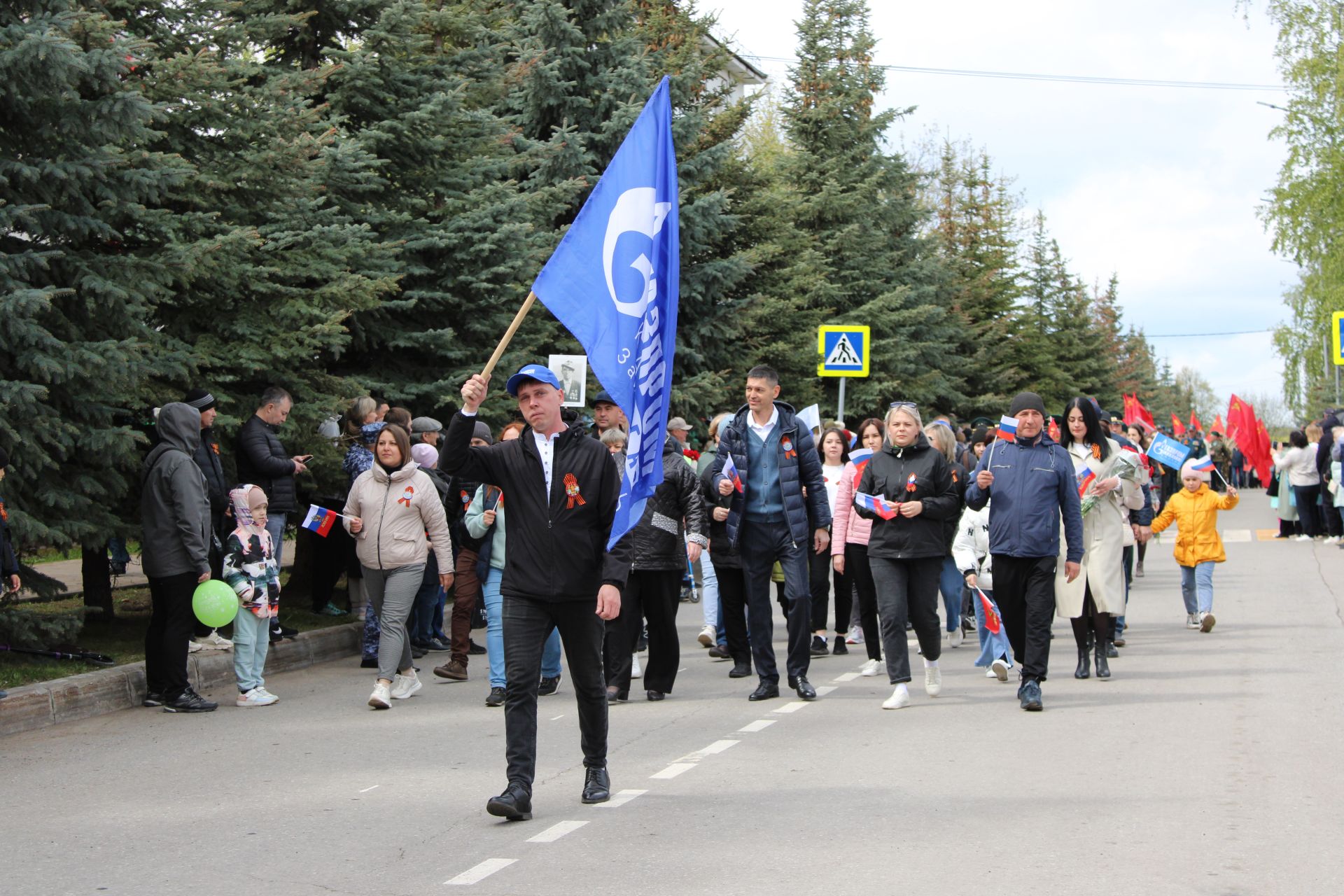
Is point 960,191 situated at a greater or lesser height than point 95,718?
greater

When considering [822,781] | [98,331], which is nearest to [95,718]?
[98,331]

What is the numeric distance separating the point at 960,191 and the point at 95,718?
42.9m

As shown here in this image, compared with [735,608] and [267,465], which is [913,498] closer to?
[735,608]

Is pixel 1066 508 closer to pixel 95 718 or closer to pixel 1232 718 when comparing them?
pixel 1232 718

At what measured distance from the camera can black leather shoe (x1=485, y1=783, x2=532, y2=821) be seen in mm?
6648

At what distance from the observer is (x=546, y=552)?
6.89m

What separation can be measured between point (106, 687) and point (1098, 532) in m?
7.24

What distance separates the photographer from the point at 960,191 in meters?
49.3

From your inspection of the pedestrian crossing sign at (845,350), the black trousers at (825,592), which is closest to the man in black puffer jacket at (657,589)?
the black trousers at (825,592)

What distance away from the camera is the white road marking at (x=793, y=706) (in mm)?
10008

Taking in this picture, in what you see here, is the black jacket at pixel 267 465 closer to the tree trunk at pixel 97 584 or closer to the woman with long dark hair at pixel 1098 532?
the tree trunk at pixel 97 584

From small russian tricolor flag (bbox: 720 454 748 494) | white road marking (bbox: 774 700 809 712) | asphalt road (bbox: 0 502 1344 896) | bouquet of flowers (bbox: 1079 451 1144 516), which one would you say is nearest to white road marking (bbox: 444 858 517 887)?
asphalt road (bbox: 0 502 1344 896)

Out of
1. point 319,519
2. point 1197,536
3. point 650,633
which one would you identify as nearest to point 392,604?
point 319,519

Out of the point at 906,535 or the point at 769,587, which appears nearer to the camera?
the point at 906,535
